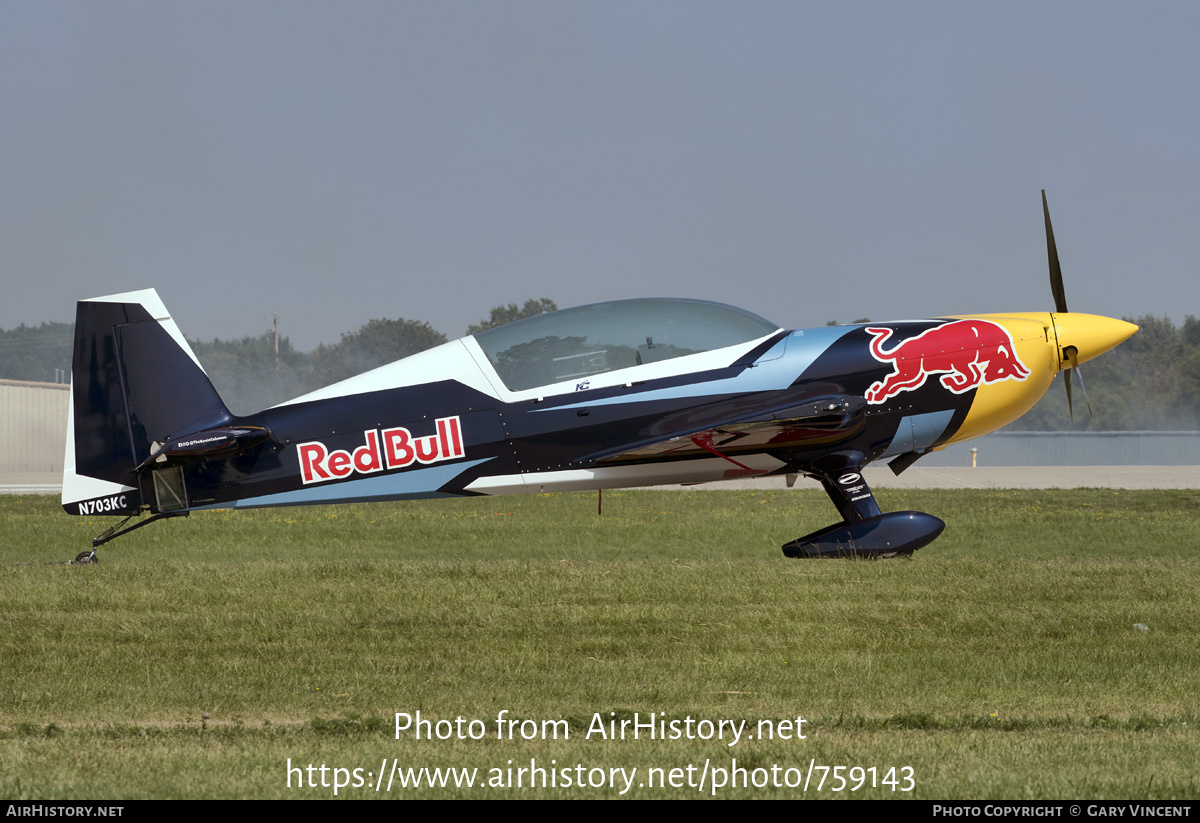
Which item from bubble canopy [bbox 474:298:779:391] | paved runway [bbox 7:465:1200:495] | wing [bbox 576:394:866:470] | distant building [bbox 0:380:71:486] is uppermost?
distant building [bbox 0:380:71:486]

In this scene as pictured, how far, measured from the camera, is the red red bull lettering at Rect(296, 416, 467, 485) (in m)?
11.2

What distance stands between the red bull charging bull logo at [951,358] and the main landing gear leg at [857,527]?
84 cm

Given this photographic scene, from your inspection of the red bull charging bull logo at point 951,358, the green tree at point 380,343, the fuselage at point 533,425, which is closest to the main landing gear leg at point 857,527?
the fuselage at point 533,425

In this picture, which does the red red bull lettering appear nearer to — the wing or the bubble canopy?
the bubble canopy

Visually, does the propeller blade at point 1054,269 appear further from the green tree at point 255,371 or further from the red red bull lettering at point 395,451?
the green tree at point 255,371

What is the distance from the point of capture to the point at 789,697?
22.0 ft

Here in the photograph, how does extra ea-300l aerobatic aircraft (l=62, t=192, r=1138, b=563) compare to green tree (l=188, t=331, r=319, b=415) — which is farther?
green tree (l=188, t=331, r=319, b=415)

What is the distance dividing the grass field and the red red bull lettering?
1049 mm

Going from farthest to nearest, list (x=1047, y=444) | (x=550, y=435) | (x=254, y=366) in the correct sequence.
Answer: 1. (x=254, y=366)
2. (x=1047, y=444)
3. (x=550, y=435)

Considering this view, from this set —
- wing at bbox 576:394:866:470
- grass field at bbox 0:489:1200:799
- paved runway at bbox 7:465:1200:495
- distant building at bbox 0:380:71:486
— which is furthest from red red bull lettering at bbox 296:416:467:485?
distant building at bbox 0:380:71:486

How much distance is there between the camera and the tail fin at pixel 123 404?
1145 cm

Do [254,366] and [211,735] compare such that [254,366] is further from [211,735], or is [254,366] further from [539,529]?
[211,735]
